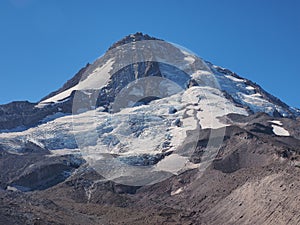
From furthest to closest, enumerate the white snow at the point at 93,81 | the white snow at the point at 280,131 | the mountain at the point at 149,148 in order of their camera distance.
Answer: the white snow at the point at 93,81 < the white snow at the point at 280,131 < the mountain at the point at 149,148

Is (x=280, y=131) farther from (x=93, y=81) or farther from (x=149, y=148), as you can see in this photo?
(x=93, y=81)

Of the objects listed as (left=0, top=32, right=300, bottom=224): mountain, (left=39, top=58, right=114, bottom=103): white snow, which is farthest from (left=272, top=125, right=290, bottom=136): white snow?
(left=39, top=58, right=114, bottom=103): white snow

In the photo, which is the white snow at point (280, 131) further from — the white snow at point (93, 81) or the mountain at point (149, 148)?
the white snow at point (93, 81)

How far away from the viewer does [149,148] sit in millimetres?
86062

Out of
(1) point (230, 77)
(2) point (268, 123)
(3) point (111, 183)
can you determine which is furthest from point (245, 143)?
(1) point (230, 77)

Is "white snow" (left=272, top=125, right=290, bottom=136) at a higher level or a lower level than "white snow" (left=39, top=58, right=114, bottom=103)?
lower

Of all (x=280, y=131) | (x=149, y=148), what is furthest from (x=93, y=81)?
(x=280, y=131)

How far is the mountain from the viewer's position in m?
47.4

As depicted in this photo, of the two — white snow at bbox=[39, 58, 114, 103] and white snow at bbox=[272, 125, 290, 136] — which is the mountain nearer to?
white snow at bbox=[272, 125, 290, 136]

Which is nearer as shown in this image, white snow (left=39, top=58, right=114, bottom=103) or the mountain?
the mountain

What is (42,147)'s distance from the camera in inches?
3784

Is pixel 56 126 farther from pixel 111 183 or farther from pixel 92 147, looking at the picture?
pixel 111 183

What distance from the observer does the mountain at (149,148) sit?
47.4m

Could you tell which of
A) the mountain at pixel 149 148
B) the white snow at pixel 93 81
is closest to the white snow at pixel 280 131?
the mountain at pixel 149 148
